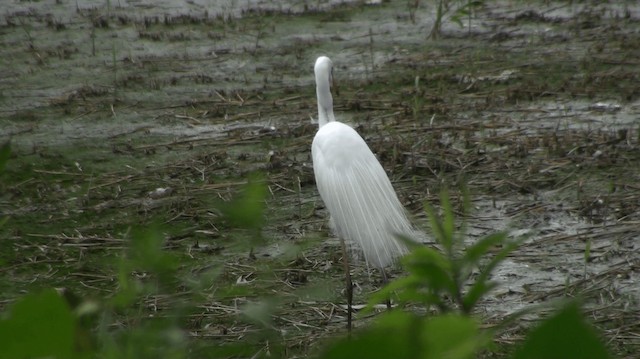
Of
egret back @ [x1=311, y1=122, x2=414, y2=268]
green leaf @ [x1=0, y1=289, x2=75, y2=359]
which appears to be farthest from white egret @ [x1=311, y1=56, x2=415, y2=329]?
green leaf @ [x1=0, y1=289, x2=75, y2=359]

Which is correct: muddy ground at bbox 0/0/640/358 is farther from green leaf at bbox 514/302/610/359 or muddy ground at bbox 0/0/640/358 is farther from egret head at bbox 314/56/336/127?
green leaf at bbox 514/302/610/359

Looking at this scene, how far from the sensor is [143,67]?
6.83m

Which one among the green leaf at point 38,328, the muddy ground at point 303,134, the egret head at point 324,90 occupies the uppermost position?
the green leaf at point 38,328

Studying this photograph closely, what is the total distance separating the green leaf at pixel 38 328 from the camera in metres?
0.45

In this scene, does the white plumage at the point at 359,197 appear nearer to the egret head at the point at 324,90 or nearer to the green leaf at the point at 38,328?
the egret head at the point at 324,90

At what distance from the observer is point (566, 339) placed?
0.40m

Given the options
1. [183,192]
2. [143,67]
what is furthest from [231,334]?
[143,67]

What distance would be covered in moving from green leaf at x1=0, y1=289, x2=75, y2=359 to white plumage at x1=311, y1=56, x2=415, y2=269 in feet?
8.74

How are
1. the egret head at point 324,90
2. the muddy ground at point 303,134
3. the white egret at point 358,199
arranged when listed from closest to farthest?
the white egret at point 358,199 → the muddy ground at point 303,134 → the egret head at point 324,90

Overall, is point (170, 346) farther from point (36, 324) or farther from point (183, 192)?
point (183, 192)

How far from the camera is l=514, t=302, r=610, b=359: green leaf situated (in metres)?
0.39

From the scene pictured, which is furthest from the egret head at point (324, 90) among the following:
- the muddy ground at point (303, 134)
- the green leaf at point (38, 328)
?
the green leaf at point (38, 328)

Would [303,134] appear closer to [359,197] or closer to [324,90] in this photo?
[324,90]

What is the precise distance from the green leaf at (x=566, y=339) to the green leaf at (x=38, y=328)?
217 millimetres
